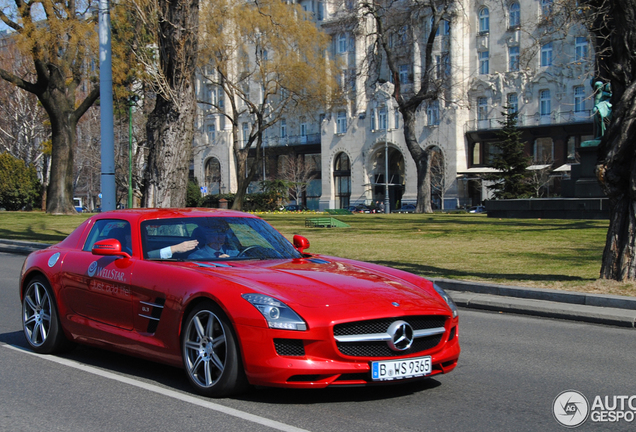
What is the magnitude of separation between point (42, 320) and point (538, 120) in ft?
206

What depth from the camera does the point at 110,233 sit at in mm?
6727

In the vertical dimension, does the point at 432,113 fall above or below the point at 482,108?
below

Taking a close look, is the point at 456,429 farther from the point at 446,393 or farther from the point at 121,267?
the point at 121,267

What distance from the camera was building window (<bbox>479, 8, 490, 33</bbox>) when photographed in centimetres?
6700

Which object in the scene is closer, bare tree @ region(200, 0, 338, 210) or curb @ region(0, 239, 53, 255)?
curb @ region(0, 239, 53, 255)

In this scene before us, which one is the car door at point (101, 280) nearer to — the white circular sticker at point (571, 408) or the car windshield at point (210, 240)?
the car windshield at point (210, 240)

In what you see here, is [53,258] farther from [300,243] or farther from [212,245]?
[300,243]

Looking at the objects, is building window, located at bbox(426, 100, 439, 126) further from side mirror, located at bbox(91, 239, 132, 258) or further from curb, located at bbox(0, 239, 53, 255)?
side mirror, located at bbox(91, 239, 132, 258)

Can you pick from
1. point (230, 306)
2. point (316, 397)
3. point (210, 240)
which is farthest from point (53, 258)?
point (316, 397)

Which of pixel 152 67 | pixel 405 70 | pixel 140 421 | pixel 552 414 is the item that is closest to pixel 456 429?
pixel 552 414

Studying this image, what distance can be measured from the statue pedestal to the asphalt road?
22302mm

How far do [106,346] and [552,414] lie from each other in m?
3.82

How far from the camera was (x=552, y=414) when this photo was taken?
4.96 meters

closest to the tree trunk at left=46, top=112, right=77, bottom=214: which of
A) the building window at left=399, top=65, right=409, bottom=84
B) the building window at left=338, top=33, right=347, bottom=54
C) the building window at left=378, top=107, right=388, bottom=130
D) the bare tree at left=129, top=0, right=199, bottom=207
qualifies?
the bare tree at left=129, top=0, right=199, bottom=207
